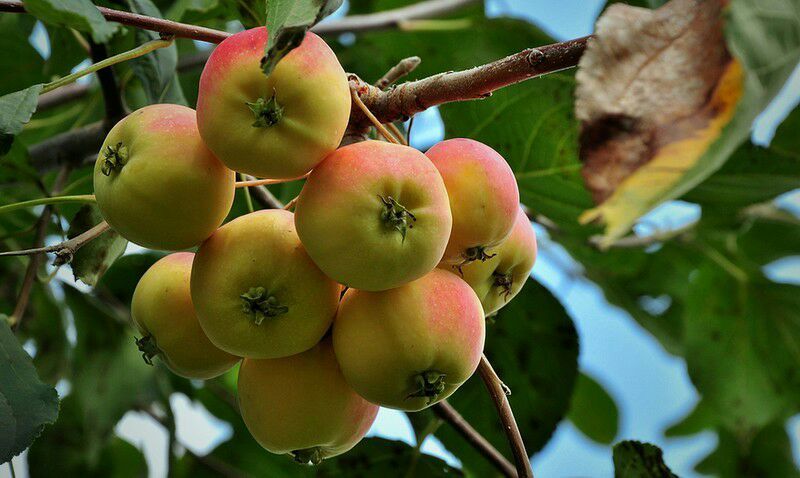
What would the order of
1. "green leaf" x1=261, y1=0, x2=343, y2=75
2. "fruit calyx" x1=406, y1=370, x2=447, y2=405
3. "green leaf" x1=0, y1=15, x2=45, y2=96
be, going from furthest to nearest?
"green leaf" x1=0, y1=15, x2=45, y2=96 → "fruit calyx" x1=406, y1=370, x2=447, y2=405 → "green leaf" x1=261, y1=0, x2=343, y2=75

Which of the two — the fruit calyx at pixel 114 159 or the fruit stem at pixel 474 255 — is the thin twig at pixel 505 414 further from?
the fruit calyx at pixel 114 159

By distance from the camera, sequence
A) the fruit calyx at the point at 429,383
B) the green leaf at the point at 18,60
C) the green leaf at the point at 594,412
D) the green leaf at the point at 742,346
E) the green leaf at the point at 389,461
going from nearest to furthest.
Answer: the fruit calyx at the point at 429,383, the green leaf at the point at 389,461, the green leaf at the point at 18,60, the green leaf at the point at 742,346, the green leaf at the point at 594,412

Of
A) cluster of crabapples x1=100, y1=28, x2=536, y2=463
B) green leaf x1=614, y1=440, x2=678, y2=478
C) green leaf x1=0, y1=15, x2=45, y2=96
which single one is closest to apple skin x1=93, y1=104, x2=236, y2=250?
cluster of crabapples x1=100, y1=28, x2=536, y2=463

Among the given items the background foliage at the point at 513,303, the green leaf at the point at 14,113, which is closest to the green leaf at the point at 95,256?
the background foliage at the point at 513,303

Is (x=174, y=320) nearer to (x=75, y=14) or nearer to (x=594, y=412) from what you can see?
(x=75, y=14)

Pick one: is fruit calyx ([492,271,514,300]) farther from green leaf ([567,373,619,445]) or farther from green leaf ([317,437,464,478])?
green leaf ([567,373,619,445])

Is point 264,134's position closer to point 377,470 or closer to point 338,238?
point 338,238
